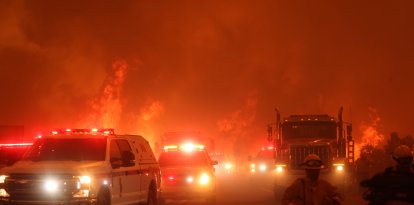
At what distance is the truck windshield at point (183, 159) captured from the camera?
24734 mm

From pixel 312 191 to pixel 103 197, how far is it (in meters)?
8.19

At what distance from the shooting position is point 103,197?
53.2 feet

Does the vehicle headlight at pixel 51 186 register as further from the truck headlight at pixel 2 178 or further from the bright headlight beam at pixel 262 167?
the bright headlight beam at pixel 262 167

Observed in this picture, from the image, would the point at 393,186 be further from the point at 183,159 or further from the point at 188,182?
the point at 183,159

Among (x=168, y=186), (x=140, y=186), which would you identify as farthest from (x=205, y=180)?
(x=140, y=186)

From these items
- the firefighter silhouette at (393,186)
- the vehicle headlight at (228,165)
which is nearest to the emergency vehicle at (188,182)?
the firefighter silhouette at (393,186)

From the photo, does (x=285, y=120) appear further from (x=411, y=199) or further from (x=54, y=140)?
(x=411, y=199)

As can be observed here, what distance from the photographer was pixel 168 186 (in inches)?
938

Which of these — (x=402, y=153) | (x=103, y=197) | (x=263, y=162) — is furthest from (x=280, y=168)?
(x=402, y=153)

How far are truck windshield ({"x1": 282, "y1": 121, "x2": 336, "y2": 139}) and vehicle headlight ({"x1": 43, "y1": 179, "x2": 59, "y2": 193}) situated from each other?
14.5m

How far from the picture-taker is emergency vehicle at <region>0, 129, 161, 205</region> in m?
15.9

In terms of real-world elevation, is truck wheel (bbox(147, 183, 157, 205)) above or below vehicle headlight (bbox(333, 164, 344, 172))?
below

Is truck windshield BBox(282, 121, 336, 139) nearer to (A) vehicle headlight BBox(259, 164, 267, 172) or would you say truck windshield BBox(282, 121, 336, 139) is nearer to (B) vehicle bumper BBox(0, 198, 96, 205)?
(A) vehicle headlight BBox(259, 164, 267, 172)

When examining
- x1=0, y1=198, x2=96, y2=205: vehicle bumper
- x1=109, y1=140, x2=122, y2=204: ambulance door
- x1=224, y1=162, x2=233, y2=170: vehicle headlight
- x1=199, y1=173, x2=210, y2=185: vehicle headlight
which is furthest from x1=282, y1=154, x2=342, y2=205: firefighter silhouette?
x1=224, y1=162, x2=233, y2=170: vehicle headlight
